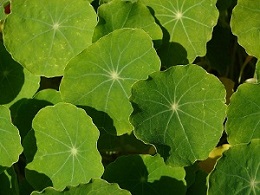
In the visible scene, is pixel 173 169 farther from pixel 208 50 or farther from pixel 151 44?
pixel 208 50

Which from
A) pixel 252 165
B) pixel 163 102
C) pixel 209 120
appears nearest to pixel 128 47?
pixel 163 102

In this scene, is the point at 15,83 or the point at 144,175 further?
the point at 15,83

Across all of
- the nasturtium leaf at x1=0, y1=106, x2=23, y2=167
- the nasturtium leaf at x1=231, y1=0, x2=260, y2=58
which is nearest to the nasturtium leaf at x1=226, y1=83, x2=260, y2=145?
the nasturtium leaf at x1=231, y1=0, x2=260, y2=58

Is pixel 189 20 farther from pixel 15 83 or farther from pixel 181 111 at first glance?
pixel 15 83

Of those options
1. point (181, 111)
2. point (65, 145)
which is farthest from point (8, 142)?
point (181, 111)

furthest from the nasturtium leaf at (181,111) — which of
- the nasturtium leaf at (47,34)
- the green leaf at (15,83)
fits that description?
the green leaf at (15,83)

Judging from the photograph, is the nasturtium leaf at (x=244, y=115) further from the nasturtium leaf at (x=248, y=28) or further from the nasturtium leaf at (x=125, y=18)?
the nasturtium leaf at (x=125, y=18)

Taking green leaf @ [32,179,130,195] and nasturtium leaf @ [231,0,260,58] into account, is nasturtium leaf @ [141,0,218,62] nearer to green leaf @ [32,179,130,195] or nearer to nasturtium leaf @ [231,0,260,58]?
nasturtium leaf @ [231,0,260,58]
